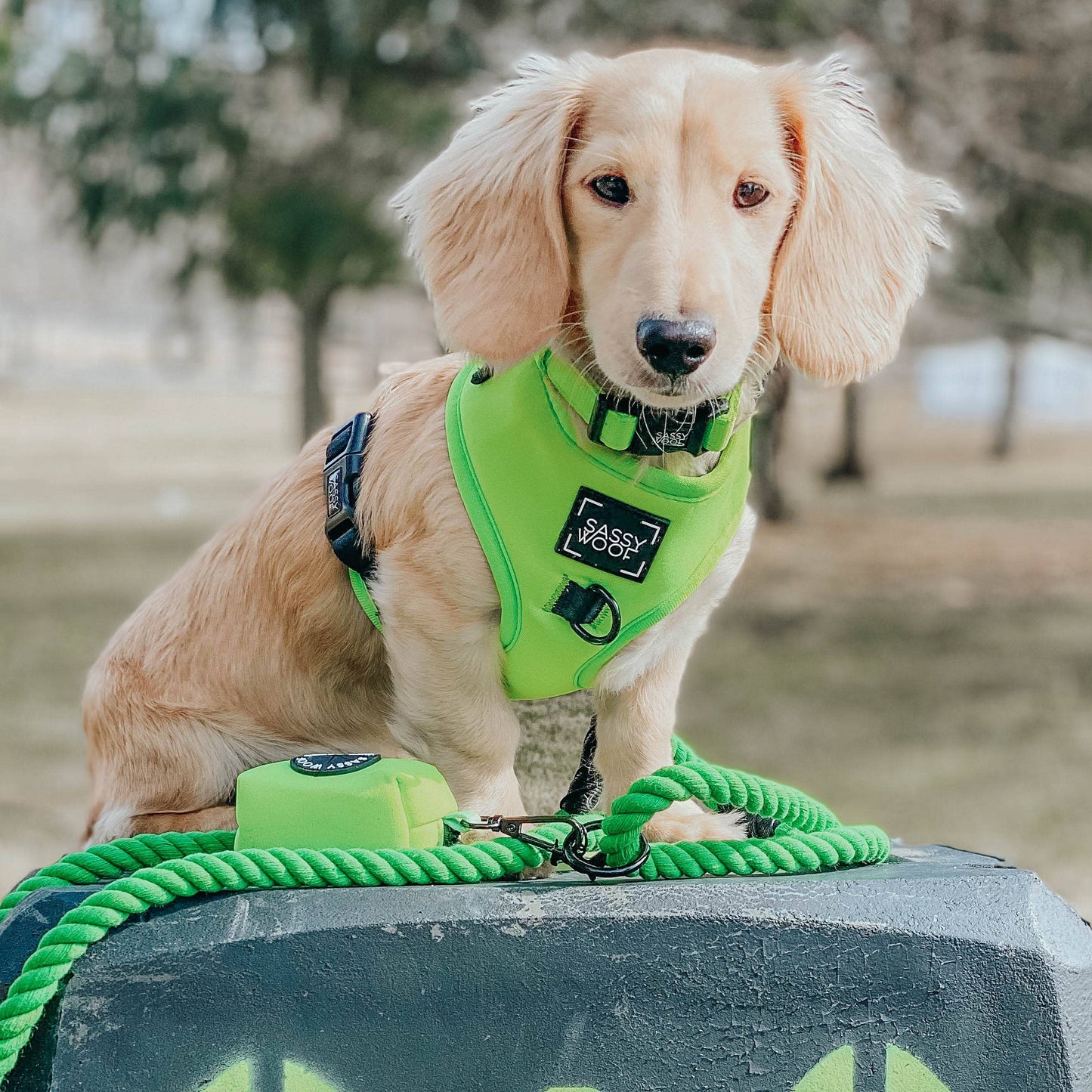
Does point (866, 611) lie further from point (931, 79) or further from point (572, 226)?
point (572, 226)

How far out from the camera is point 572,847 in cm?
166

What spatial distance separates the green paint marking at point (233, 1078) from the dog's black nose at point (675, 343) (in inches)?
37.9

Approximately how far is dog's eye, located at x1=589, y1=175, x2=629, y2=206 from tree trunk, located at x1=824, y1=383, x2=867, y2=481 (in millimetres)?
18260

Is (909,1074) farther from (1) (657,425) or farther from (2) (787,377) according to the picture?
(2) (787,377)

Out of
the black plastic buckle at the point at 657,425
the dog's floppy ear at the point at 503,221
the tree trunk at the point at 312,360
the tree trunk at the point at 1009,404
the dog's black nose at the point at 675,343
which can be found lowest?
the tree trunk at the point at 1009,404

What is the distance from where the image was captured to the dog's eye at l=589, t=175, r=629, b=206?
69.1 inches

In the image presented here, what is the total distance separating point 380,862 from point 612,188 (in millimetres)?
933

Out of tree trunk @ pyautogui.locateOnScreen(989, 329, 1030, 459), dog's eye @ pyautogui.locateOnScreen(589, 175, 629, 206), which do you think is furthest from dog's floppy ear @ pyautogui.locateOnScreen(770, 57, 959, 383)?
tree trunk @ pyautogui.locateOnScreen(989, 329, 1030, 459)

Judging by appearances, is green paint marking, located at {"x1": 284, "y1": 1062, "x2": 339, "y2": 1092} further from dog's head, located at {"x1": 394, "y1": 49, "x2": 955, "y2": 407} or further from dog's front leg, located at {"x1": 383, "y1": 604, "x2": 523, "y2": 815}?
dog's head, located at {"x1": 394, "y1": 49, "x2": 955, "y2": 407}

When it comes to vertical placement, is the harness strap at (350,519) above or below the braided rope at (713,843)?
above

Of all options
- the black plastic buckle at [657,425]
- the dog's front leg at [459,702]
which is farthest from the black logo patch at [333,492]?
the black plastic buckle at [657,425]

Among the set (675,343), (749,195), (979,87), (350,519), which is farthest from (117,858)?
(979,87)

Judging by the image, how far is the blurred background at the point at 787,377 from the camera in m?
8.02

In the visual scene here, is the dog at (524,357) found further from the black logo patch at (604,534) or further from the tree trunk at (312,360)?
the tree trunk at (312,360)
